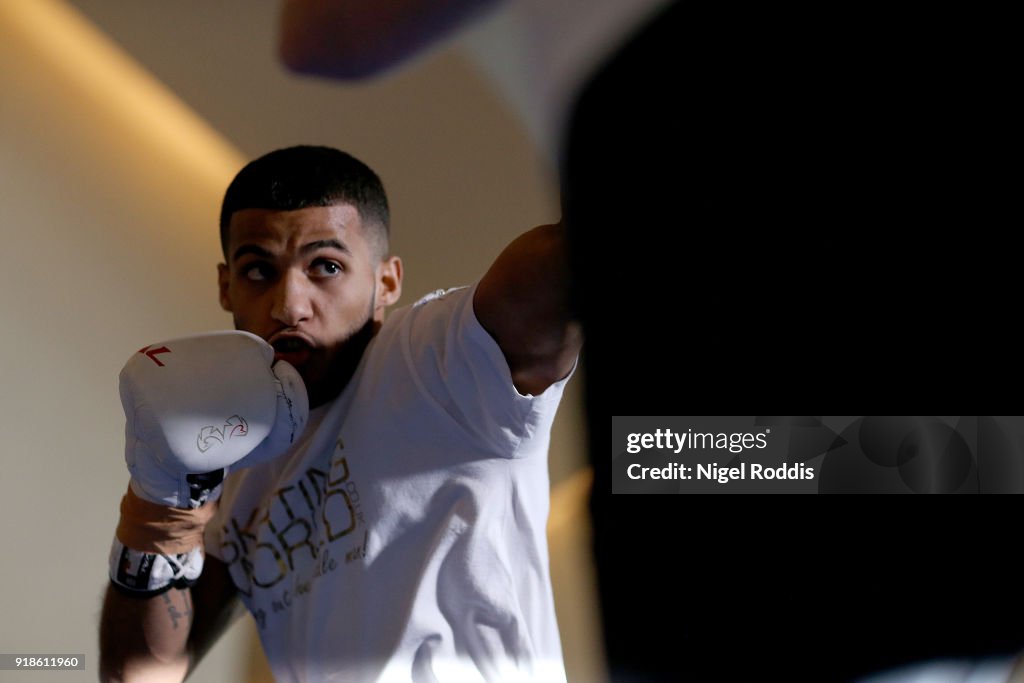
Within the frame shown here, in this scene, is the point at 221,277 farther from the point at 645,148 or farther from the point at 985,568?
the point at 985,568

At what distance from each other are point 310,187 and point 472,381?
333 millimetres

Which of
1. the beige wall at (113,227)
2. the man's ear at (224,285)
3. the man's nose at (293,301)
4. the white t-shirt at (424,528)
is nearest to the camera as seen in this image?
the white t-shirt at (424,528)

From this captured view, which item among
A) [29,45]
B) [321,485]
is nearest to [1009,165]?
[321,485]

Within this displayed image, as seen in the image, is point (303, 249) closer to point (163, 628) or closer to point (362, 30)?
point (362, 30)

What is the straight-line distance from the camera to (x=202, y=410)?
2.68 feet

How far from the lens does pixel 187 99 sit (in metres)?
1.38

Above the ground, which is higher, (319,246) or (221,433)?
(319,246)

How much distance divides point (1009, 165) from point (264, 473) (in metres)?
0.84

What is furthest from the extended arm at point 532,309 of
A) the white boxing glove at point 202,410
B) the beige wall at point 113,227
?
the beige wall at point 113,227

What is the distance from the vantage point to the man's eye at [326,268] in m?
0.98

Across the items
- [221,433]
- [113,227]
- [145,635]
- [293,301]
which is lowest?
[145,635]

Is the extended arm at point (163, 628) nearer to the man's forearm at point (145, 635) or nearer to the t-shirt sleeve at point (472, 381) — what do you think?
the man's forearm at point (145, 635)

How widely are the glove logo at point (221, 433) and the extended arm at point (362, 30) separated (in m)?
0.49

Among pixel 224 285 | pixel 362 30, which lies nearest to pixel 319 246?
pixel 224 285
